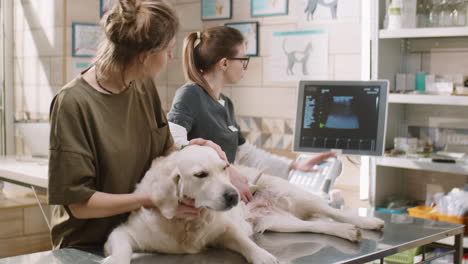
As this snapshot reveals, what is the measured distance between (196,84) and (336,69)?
180 centimetres

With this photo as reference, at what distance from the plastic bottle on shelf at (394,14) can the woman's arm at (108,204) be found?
2.29 m

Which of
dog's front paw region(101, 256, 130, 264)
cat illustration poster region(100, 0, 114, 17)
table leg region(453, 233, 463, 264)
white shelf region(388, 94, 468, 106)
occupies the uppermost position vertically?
cat illustration poster region(100, 0, 114, 17)

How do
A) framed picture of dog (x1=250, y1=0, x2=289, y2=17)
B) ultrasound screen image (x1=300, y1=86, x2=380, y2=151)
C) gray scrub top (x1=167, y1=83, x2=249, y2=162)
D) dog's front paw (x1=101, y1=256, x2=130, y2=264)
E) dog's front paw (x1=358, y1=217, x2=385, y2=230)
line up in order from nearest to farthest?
dog's front paw (x1=101, y1=256, x2=130, y2=264), dog's front paw (x1=358, y1=217, x2=385, y2=230), gray scrub top (x1=167, y1=83, x2=249, y2=162), ultrasound screen image (x1=300, y1=86, x2=380, y2=151), framed picture of dog (x1=250, y1=0, x2=289, y2=17)

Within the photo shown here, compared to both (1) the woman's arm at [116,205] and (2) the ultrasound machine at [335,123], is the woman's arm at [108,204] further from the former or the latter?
(2) the ultrasound machine at [335,123]

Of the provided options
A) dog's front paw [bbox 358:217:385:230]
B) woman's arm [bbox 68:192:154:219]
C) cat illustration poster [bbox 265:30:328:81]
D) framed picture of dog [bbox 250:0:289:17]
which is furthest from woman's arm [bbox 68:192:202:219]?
framed picture of dog [bbox 250:0:289:17]

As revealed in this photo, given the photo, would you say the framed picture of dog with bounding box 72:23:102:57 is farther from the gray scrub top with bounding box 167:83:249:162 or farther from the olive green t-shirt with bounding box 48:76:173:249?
the olive green t-shirt with bounding box 48:76:173:249

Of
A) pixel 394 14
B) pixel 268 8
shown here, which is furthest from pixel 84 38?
pixel 394 14

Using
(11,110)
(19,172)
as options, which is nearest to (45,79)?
(11,110)

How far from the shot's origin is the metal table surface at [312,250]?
1592 mm

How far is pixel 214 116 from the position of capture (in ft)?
8.23

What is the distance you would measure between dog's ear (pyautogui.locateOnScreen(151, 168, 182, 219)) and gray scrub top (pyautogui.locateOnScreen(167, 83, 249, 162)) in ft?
2.82

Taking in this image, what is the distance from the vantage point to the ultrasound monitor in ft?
10.1

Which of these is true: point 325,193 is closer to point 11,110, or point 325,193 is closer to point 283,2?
point 283,2

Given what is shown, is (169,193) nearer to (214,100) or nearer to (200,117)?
(200,117)
